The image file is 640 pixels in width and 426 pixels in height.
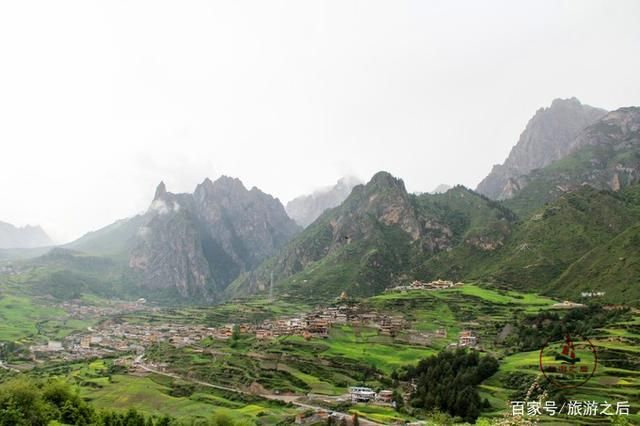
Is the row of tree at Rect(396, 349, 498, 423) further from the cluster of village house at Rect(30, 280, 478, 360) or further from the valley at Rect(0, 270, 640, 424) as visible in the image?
the cluster of village house at Rect(30, 280, 478, 360)

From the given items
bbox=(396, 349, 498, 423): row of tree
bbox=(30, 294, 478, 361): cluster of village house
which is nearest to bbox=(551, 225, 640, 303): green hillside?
bbox=(30, 294, 478, 361): cluster of village house

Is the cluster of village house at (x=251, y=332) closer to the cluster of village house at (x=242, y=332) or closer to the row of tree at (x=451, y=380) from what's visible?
the cluster of village house at (x=242, y=332)

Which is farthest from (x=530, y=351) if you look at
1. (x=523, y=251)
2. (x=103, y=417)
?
(x=523, y=251)

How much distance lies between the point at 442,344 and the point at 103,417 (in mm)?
75107

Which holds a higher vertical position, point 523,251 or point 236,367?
point 523,251

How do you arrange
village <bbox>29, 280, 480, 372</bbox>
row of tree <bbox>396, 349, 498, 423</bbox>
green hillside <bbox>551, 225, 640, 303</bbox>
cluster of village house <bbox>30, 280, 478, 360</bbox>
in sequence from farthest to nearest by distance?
green hillside <bbox>551, 225, 640, 303</bbox>, cluster of village house <bbox>30, 280, 478, 360</bbox>, village <bbox>29, 280, 480, 372</bbox>, row of tree <bbox>396, 349, 498, 423</bbox>

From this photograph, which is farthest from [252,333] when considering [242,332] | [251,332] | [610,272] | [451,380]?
[610,272]

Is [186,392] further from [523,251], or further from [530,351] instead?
[523,251]

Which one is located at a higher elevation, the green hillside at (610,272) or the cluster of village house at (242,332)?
the green hillside at (610,272)

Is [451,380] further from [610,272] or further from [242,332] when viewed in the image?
[610,272]

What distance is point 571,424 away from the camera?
58.4m

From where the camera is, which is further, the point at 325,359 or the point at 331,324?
the point at 331,324

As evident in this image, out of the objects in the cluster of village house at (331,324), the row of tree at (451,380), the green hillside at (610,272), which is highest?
the green hillside at (610,272)

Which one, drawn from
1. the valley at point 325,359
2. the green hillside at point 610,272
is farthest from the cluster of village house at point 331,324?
the green hillside at point 610,272
